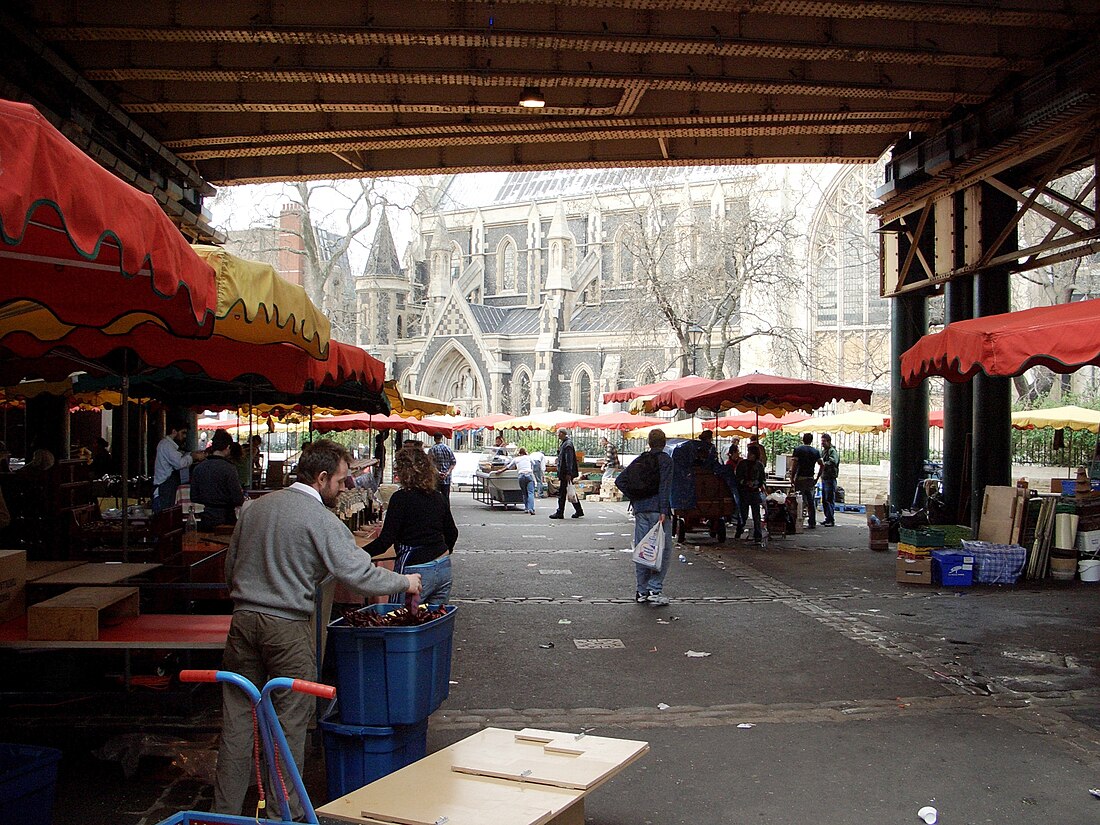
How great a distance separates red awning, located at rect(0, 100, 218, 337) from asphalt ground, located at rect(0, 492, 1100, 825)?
237 cm

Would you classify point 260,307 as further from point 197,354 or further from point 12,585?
point 197,354

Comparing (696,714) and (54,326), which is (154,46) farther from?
(696,714)

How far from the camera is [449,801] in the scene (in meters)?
3.71

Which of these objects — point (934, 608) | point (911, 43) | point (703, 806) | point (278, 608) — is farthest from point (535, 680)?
→ point (911, 43)

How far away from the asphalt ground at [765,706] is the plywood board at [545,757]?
2.24 ft

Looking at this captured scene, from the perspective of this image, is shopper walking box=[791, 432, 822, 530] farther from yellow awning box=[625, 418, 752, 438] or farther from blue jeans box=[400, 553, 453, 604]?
blue jeans box=[400, 553, 453, 604]

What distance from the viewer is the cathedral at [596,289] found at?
118 feet

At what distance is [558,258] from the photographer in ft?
173

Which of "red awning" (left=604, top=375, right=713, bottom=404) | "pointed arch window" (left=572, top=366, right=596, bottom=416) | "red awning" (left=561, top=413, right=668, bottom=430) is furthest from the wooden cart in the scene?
"pointed arch window" (left=572, top=366, right=596, bottom=416)

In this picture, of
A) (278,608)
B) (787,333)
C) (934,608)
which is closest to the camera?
(278,608)

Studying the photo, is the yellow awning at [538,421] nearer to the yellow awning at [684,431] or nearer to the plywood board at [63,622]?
the yellow awning at [684,431]

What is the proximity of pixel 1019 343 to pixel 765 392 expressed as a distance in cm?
767

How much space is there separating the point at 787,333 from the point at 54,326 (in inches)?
1202

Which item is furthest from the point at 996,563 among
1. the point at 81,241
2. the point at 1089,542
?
the point at 81,241
